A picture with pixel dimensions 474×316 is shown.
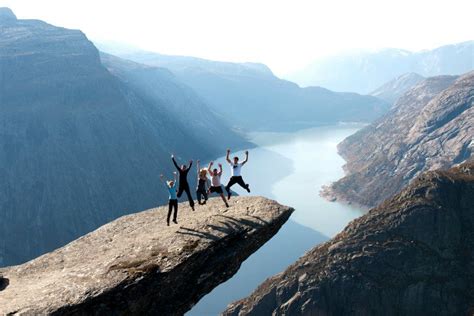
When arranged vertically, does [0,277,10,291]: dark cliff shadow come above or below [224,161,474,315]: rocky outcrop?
above

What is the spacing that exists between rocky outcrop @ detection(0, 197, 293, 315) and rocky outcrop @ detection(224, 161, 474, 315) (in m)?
67.8

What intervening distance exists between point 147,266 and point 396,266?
80.7 metres

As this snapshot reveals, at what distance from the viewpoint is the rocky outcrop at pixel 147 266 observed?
1003 inches

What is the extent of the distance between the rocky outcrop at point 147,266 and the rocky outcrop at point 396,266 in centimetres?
6778

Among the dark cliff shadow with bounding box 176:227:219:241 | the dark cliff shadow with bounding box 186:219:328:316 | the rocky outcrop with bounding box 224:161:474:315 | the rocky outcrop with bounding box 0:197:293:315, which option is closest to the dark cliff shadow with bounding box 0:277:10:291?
the rocky outcrop with bounding box 0:197:293:315

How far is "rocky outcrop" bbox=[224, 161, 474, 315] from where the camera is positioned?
89.6 metres

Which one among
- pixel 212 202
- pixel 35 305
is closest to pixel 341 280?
pixel 212 202

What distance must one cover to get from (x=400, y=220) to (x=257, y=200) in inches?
3149

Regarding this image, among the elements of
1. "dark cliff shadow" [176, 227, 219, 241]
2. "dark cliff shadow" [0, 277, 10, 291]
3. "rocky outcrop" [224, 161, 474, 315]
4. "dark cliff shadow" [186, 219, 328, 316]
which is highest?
"dark cliff shadow" [176, 227, 219, 241]

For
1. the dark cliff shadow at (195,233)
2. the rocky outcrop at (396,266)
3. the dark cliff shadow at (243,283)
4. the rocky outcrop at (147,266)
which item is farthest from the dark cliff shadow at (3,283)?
the dark cliff shadow at (243,283)

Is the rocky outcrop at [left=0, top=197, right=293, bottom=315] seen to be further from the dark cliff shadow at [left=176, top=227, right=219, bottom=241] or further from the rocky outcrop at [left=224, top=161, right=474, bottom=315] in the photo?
the rocky outcrop at [left=224, top=161, right=474, bottom=315]

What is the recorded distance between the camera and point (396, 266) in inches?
3718

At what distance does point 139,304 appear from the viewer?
88.3ft

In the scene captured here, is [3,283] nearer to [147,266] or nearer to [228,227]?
[147,266]
